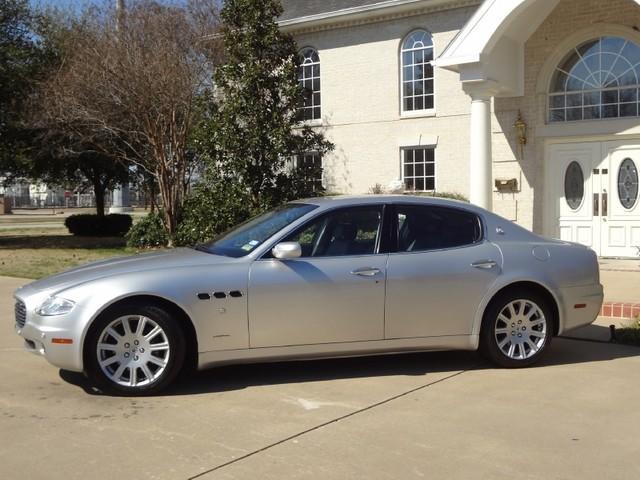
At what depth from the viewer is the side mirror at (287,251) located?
5.86 m

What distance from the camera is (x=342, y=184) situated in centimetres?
1912

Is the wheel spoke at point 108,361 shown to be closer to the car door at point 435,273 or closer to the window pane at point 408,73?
the car door at point 435,273

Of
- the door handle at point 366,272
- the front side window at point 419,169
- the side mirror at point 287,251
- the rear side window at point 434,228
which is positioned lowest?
the door handle at point 366,272

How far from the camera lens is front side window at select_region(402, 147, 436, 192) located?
1792cm

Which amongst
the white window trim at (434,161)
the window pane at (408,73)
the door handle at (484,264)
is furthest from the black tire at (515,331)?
the window pane at (408,73)

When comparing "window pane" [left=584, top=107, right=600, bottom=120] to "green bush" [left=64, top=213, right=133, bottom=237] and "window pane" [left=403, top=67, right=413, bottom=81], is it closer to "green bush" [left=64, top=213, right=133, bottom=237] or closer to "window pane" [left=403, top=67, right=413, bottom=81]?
"window pane" [left=403, top=67, right=413, bottom=81]

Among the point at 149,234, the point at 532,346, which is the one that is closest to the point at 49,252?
the point at 149,234

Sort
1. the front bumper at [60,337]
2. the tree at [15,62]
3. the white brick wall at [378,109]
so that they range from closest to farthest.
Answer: the front bumper at [60,337] → the white brick wall at [378,109] → the tree at [15,62]

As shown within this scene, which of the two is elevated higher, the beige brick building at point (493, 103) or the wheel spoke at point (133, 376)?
the beige brick building at point (493, 103)

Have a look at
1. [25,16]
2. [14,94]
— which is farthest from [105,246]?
[25,16]

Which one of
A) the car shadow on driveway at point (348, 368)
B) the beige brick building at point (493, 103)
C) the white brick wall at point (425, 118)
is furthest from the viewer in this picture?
the white brick wall at point (425, 118)

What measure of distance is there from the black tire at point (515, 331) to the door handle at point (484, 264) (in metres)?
0.28

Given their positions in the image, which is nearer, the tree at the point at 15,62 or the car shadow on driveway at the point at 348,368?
the car shadow on driveway at the point at 348,368

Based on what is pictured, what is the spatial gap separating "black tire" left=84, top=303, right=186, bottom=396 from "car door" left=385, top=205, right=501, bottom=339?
1.74 metres
